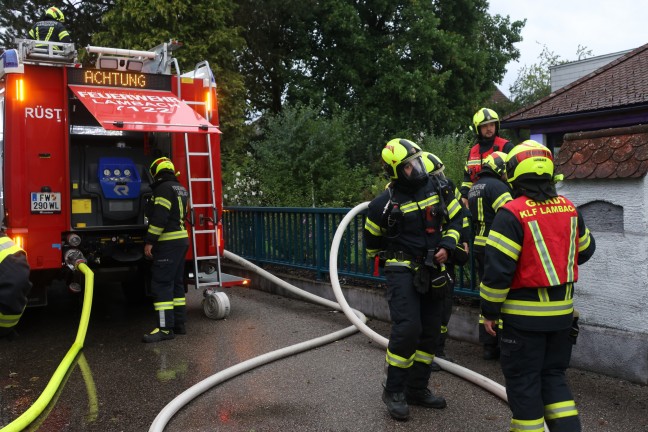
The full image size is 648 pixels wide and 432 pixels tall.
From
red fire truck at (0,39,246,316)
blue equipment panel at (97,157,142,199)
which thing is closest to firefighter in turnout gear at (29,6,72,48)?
red fire truck at (0,39,246,316)

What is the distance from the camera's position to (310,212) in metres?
7.95

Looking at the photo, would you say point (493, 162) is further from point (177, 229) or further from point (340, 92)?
point (340, 92)

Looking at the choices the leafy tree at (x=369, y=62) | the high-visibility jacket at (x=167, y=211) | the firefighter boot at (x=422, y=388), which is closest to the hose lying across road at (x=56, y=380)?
the high-visibility jacket at (x=167, y=211)

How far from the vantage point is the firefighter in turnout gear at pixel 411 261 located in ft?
13.1

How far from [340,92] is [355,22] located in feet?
7.45

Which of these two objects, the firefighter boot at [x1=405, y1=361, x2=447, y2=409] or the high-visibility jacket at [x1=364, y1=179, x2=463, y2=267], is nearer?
the high-visibility jacket at [x1=364, y1=179, x2=463, y2=267]

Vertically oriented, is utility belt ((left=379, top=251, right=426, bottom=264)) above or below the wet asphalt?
above

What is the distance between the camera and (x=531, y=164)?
128 inches

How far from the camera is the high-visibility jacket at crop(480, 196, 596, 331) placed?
3168 mm

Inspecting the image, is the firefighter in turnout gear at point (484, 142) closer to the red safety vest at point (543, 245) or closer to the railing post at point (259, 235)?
the red safety vest at point (543, 245)

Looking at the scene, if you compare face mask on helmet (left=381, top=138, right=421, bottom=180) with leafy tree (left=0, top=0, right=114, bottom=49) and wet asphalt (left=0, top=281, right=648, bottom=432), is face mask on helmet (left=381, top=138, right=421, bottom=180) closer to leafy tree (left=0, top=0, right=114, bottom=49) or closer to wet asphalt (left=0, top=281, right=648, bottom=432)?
wet asphalt (left=0, top=281, right=648, bottom=432)

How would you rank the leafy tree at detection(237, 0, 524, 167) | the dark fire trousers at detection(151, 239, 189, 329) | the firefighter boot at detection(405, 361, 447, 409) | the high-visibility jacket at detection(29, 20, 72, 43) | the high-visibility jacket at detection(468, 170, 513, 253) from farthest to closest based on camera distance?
1. the leafy tree at detection(237, 0, 524, 167)
2. the high-visibility jacket at detection(29, 20, 72, 43)
3. the dark fire trousers at detection(151, 239, 189, 329)
4. the high-visibility jacket at detection(468, 170, 513, 253)
5. the firefighter boot at detection(405, 361, 447, 409)

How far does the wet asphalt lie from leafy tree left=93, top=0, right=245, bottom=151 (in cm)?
958

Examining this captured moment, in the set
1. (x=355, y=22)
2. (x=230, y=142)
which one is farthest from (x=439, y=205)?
(x=355, y=22)
